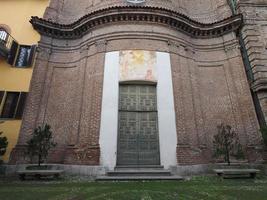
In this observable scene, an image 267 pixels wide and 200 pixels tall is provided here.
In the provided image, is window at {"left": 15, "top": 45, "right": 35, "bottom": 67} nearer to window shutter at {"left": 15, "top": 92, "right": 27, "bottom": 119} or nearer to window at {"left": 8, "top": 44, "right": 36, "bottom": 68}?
window at {"left": 8, "top": 44, "right": 36, "bottom": 68}

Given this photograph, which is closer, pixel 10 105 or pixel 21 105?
pixel 21 105

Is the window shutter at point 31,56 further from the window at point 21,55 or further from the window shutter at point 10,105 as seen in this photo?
the window shutter at point 10,105

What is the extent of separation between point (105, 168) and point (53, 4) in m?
12.4

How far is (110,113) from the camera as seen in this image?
37.9 ft

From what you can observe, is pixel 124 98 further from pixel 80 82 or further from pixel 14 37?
pixel 14 37

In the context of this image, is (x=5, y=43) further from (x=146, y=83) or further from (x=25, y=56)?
(x=146, y=83)

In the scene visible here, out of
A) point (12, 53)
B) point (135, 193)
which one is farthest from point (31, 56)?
point (135, 193)

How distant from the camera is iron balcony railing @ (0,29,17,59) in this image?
13.8 m

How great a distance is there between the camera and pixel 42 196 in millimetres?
6320

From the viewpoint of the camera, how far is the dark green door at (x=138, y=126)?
1131 centimetres

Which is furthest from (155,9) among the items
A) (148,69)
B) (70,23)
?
(70,23)

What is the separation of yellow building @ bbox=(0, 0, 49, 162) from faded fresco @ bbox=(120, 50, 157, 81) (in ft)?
19.4

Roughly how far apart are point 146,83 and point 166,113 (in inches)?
81.0

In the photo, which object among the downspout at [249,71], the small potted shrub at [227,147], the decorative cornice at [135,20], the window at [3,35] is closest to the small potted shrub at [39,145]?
the decorative cornice at [135,20]
